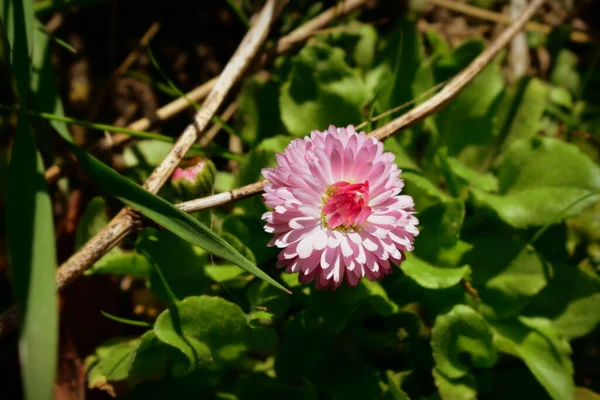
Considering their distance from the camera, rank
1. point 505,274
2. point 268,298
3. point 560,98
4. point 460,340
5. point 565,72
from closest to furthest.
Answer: point 268,298
point 460,340
point 505,274
point 560,98
point 565,72

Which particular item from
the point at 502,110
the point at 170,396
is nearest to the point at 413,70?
the point at 502,110

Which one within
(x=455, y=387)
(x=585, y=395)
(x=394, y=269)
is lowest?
(x=585, y=395)

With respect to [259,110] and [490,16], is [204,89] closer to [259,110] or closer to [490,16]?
[259,110]

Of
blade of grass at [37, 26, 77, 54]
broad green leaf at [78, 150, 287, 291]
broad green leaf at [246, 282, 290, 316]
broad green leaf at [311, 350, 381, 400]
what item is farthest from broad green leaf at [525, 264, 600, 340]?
blade of grass at [37, 26, 77, 54]

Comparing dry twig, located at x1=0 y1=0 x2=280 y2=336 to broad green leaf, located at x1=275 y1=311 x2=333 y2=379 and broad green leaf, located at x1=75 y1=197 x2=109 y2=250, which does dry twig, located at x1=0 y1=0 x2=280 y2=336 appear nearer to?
broad green leaf, located at x1=75 y1=197 x2=109 y2=250

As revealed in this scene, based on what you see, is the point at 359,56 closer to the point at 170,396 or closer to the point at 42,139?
the point at 42,139

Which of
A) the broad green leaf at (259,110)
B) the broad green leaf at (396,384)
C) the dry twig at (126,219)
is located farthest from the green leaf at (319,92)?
the broad green leaf at (396,384)

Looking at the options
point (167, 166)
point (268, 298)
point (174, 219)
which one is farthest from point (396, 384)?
point (167, 166)
